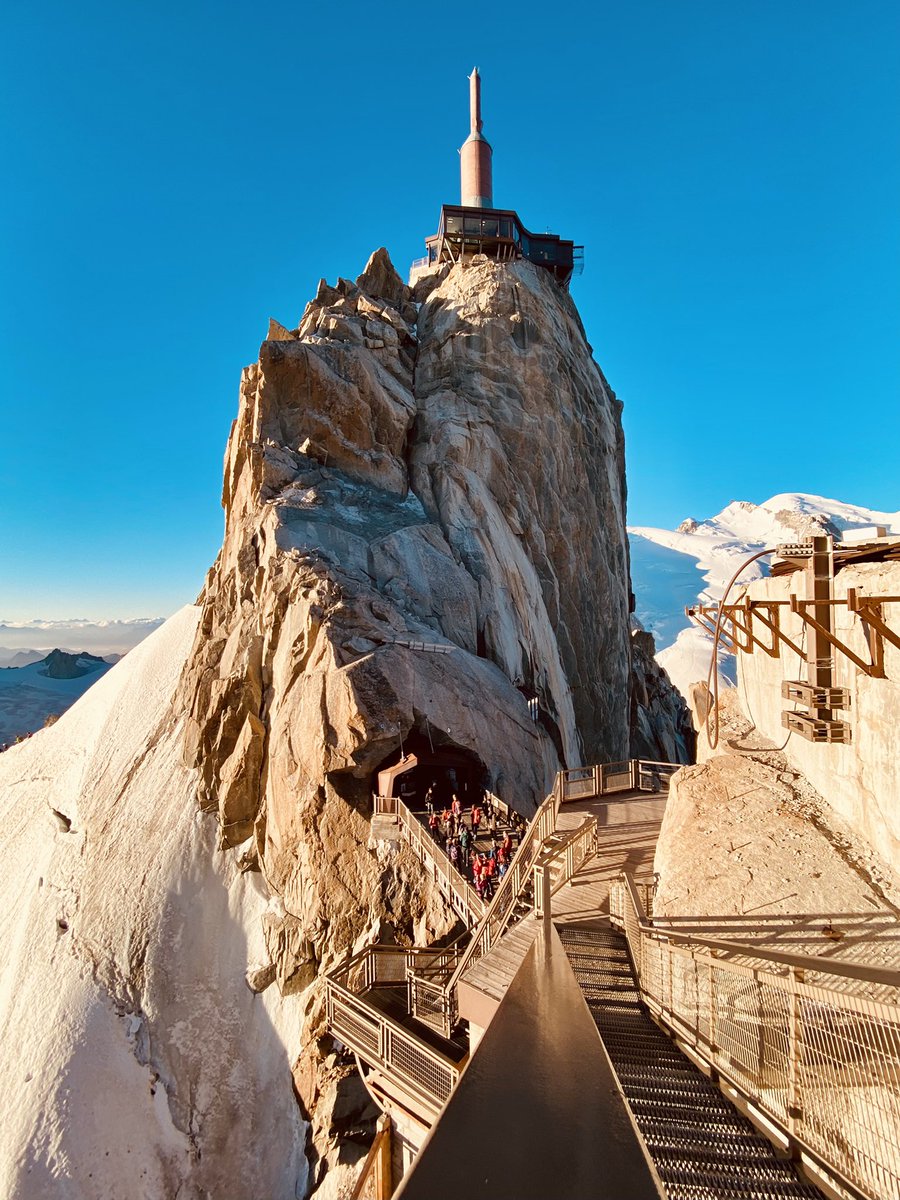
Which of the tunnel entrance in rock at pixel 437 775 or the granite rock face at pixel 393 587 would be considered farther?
the granite rock face at pixel 393 587

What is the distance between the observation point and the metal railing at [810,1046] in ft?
13.0

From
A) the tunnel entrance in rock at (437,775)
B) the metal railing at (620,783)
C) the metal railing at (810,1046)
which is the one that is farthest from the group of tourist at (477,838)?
the metal railing at (810,1046)

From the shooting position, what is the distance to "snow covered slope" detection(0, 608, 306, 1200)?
56.2ft

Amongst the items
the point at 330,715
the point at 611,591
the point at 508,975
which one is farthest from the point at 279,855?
the point at 611,591

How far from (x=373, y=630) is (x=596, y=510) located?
27.5m

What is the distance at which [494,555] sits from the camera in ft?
97.9

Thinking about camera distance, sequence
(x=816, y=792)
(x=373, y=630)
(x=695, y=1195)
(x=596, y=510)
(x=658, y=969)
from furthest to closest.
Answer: (x=596, y=510), (x=373, y=630), (x=816, y=792), (x=658, y=969), (x=695, y=1195)

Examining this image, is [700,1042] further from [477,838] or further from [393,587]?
[393,587]

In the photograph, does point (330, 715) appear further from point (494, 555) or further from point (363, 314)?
point (363, 314)

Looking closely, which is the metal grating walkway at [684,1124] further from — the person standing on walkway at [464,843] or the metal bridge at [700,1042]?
the person standing on walkway at [464,843]

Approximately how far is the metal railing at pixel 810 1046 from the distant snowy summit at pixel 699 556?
89.0 metres

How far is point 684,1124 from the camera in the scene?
4.50 m

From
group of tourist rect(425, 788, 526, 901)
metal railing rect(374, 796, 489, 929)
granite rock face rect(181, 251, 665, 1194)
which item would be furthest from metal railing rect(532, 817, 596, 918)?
granite rock face rect(181, 251, 665, 1194)

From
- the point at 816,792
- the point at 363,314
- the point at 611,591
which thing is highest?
the point at 363,314
